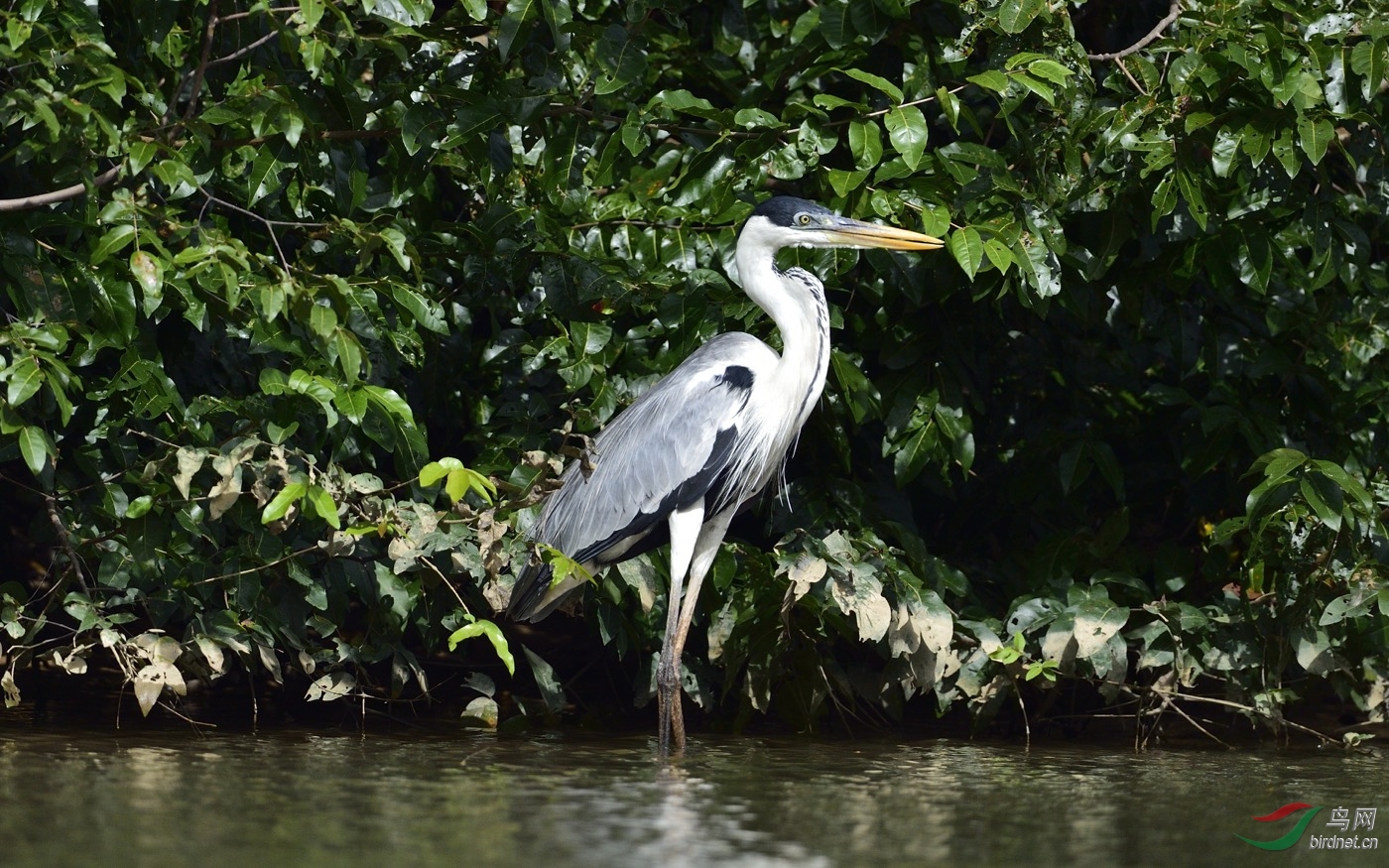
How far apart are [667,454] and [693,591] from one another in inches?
19.2

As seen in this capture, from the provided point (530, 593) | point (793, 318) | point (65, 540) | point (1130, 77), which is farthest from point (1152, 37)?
point (65, 540)

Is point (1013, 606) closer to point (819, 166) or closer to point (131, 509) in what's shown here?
point (819, 166)

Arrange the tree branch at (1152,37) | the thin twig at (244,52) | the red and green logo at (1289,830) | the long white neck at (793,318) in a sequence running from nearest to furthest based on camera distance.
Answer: the red and green logo at (1289,830)
the thin twig at (244,52)
the tree branch at (1152,37)
the long white neck at (793,318)

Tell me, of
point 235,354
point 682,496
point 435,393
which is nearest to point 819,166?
point 682,496

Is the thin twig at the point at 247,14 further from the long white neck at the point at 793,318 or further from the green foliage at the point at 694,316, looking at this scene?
the long white neck at the point at 793,318

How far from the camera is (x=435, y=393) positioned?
586cm

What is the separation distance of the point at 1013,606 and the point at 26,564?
4.21 metres

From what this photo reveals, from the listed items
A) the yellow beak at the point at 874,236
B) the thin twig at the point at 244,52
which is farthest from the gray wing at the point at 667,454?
the thin twig at the point at 244,52

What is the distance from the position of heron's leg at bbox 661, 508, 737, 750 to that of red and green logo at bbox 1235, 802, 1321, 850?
1999 mm

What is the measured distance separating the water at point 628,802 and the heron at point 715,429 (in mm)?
530

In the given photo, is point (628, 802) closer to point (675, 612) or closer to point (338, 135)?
point (675, 612)

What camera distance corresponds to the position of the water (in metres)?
3.18

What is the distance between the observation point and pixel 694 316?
5.38 m

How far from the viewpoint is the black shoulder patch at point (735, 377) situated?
5473 millimetres
